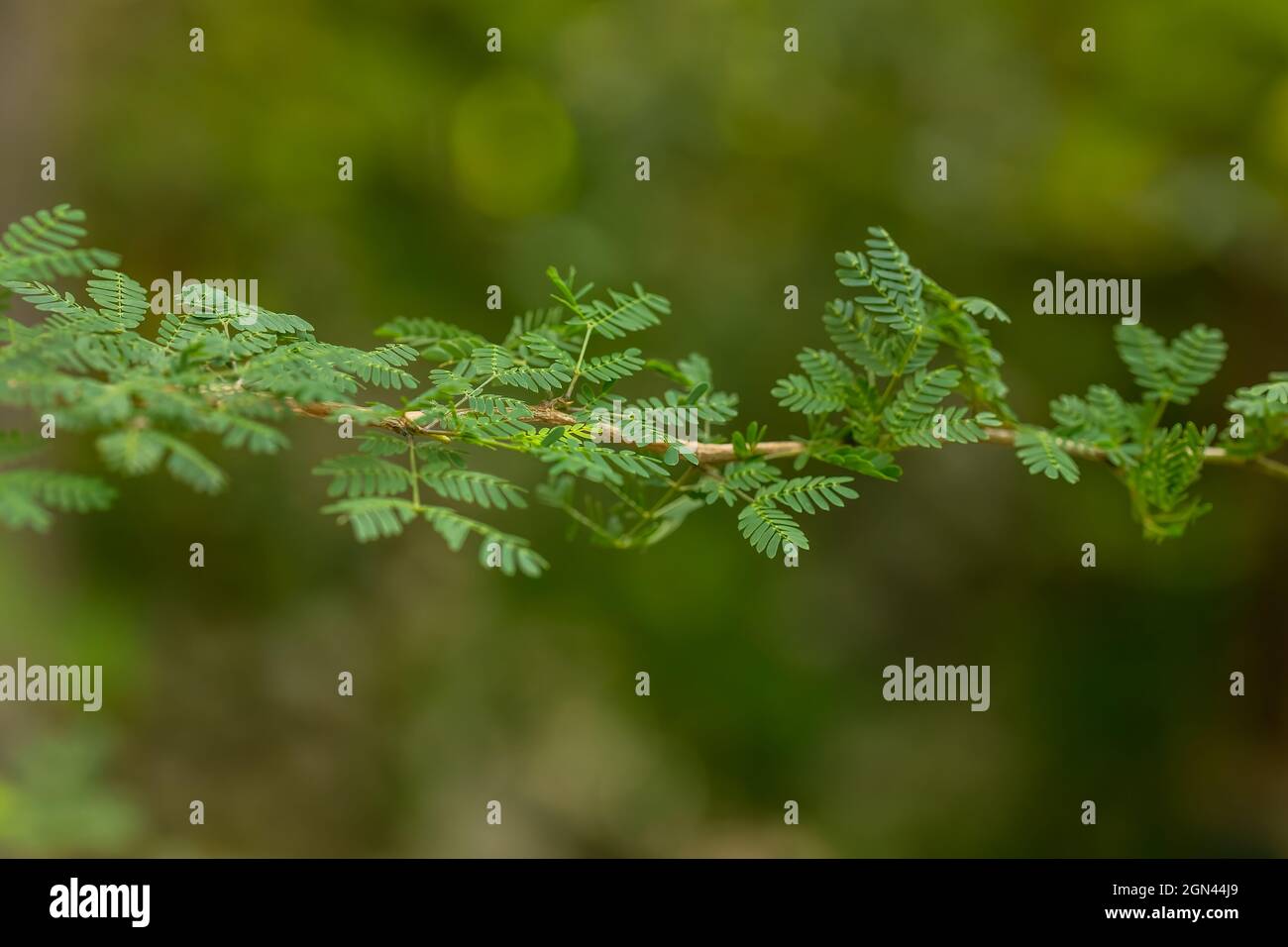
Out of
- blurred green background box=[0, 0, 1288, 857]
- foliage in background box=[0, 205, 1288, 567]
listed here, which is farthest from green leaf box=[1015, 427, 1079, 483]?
blurred green background box=[0, 0, 1288, 857]

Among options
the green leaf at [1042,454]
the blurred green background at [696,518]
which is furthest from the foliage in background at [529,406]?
the blurred green background at [696,518]

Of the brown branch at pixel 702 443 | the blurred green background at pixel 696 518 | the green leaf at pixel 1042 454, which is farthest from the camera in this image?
the blurred green background at pixel 696 518

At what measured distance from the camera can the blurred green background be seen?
3857mm

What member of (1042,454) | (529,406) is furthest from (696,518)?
(529,406)

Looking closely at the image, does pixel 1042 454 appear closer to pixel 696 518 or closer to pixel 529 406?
pixel 529 406

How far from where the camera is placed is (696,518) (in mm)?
4207

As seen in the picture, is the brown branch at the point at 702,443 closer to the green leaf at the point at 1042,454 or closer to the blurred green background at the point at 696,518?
the green leaf at the point at 1042,454

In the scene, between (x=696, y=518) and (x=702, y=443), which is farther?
(x=696, y=518)

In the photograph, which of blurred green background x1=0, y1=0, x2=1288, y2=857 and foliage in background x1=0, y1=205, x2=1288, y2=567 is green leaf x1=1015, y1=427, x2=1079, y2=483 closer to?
foliage in background x1=0, y1=205, x2=1288, y2=567

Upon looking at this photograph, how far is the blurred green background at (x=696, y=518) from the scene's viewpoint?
3.86 m

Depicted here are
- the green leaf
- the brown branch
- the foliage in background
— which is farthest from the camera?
the green leaf

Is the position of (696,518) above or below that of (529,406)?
above

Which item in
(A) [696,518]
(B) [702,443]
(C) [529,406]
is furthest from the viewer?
(A) [696,518]

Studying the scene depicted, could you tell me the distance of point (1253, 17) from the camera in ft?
12.3
